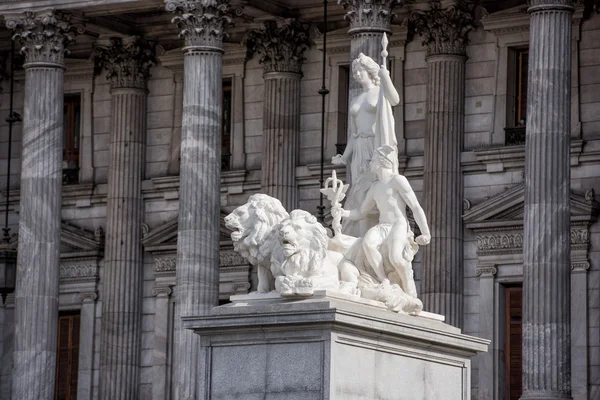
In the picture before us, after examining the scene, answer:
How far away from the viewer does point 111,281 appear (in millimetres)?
55812

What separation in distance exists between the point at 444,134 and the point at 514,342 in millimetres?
4864

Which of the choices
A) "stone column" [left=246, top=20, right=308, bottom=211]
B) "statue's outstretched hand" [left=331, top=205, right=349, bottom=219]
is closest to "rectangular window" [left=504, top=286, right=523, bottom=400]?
"stone column" [left=246, top=20, right=308, bottom=211]

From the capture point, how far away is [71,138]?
58.3 m

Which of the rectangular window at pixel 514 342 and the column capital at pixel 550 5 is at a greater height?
the column capital at pixel 550 5

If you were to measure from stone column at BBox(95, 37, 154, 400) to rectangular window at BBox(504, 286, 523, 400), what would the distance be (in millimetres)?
9594

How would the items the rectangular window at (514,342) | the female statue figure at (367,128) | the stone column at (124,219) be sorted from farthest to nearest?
the stone column at (124,219), the rectangular window at (514,342), the female statue figure at (367,128)

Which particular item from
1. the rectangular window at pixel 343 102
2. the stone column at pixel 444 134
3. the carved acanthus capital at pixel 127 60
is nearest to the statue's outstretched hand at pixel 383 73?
the stone column at pixel 444 134

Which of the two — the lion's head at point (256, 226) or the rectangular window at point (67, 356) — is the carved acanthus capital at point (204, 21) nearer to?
the rectangular window at point (67, 356)

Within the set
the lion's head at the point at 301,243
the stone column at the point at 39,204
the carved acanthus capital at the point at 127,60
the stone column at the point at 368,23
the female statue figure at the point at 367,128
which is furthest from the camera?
the carved acanthus capital at the point at 127,60

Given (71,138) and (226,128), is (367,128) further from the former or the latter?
(71,138)

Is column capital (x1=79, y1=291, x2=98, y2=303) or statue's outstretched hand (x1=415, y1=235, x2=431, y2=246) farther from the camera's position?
column capital (x1=79, y1=291, x2=98, y2=303)

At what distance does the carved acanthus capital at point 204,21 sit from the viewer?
5066 centimetres

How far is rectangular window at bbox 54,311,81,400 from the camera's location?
56938 mm

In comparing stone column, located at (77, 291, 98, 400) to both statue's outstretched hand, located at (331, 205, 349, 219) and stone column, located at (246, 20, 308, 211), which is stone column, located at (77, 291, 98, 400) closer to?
stone column, located at (246, 20, 308, 211)
